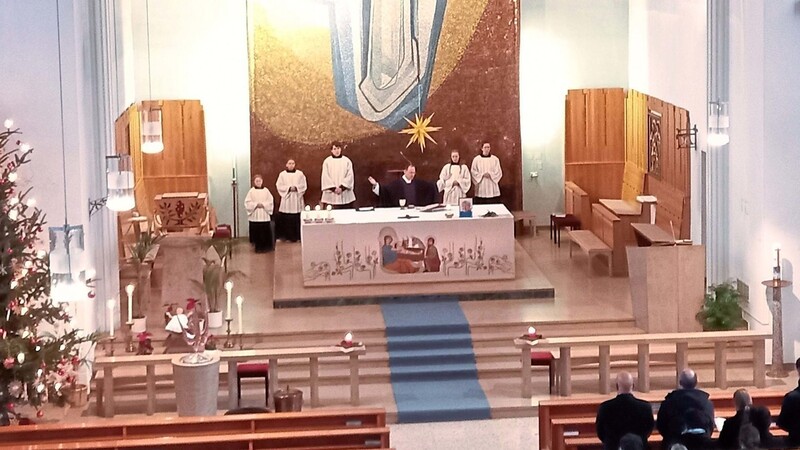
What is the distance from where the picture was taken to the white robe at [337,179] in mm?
22516

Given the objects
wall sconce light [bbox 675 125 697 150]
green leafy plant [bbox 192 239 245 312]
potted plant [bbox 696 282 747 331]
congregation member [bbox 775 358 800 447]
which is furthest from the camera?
wall sconce light [bbox 675 125 697 150]

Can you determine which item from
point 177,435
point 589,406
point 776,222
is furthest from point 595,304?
point 177,435

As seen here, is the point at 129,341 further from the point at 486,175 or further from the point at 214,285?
the point at 486,175

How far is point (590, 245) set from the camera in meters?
20.2

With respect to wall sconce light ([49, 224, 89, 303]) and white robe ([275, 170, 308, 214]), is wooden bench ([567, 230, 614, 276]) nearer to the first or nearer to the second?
white robe ([275, 170, 308, 214])

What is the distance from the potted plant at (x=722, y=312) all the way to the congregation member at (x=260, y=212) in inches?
310

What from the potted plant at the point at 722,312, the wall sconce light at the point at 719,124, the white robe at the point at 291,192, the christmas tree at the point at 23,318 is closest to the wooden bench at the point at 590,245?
the potted plant at the point at 722,312

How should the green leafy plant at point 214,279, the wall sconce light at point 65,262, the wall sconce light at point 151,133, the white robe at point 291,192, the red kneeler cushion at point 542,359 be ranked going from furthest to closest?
1. the white robe at point 291,192
2. the wall sconce light at point 151,133
3. the green leafy plant at point 214,279
4. the red kneeler cushion at point 542,359
5. the wall sconce light at point 65,262

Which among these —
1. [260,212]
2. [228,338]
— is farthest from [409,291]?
[260,212]

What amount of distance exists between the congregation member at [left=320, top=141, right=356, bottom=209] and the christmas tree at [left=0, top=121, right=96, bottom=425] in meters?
8.34

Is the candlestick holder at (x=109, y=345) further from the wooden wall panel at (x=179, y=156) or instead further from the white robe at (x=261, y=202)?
the wooden wall panel at (x=179, y=156)

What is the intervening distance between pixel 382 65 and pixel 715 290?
8.17 m

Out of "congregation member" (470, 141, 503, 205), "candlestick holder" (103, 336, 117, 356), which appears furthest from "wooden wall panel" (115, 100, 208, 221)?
"candlestick holder" (103, 336, 117, 356)

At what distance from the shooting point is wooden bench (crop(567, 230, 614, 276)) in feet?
65.5
